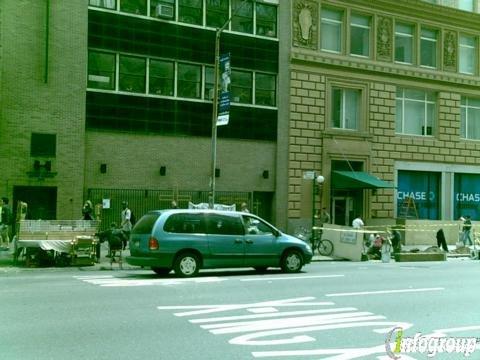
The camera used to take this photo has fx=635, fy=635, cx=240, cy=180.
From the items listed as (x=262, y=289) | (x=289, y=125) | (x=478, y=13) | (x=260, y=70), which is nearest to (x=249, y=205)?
(x=289, y=125)

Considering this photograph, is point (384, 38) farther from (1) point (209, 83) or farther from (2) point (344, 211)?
(1) point (209, 83)

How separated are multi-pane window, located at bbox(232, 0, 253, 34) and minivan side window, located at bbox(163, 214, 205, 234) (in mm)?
13899

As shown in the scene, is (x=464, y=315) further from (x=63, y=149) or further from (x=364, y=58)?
(x=364, y=58)

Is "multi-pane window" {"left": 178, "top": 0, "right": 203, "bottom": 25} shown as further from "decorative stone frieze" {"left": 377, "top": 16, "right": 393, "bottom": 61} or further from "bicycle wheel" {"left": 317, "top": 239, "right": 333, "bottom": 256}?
"bicycle wheel" {"left": 317, "top": 239, "right": 333, "bottom": 256}

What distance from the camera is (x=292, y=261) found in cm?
1709

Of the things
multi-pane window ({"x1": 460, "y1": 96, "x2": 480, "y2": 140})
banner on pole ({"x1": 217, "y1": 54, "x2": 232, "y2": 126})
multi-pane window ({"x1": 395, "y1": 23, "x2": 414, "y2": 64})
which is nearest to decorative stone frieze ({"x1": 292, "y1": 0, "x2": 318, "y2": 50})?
multi-pane window ({"x1": 395, "y1": 23, "x2": 414, "y2": 64})

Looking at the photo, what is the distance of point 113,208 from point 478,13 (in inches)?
891

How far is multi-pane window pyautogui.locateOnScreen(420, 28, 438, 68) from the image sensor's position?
109 ft

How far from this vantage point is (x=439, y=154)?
33.3 m

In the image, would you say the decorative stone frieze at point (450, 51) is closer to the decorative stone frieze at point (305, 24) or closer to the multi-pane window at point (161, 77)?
the decorative stone frieze at point (305, 24)

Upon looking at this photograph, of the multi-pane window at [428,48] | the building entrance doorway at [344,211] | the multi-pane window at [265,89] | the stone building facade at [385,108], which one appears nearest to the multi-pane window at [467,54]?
the stone building facade at [385,108]

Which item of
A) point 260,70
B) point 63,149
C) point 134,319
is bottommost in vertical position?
point 134,319

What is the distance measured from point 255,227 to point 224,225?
2.97ft

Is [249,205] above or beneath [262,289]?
above
